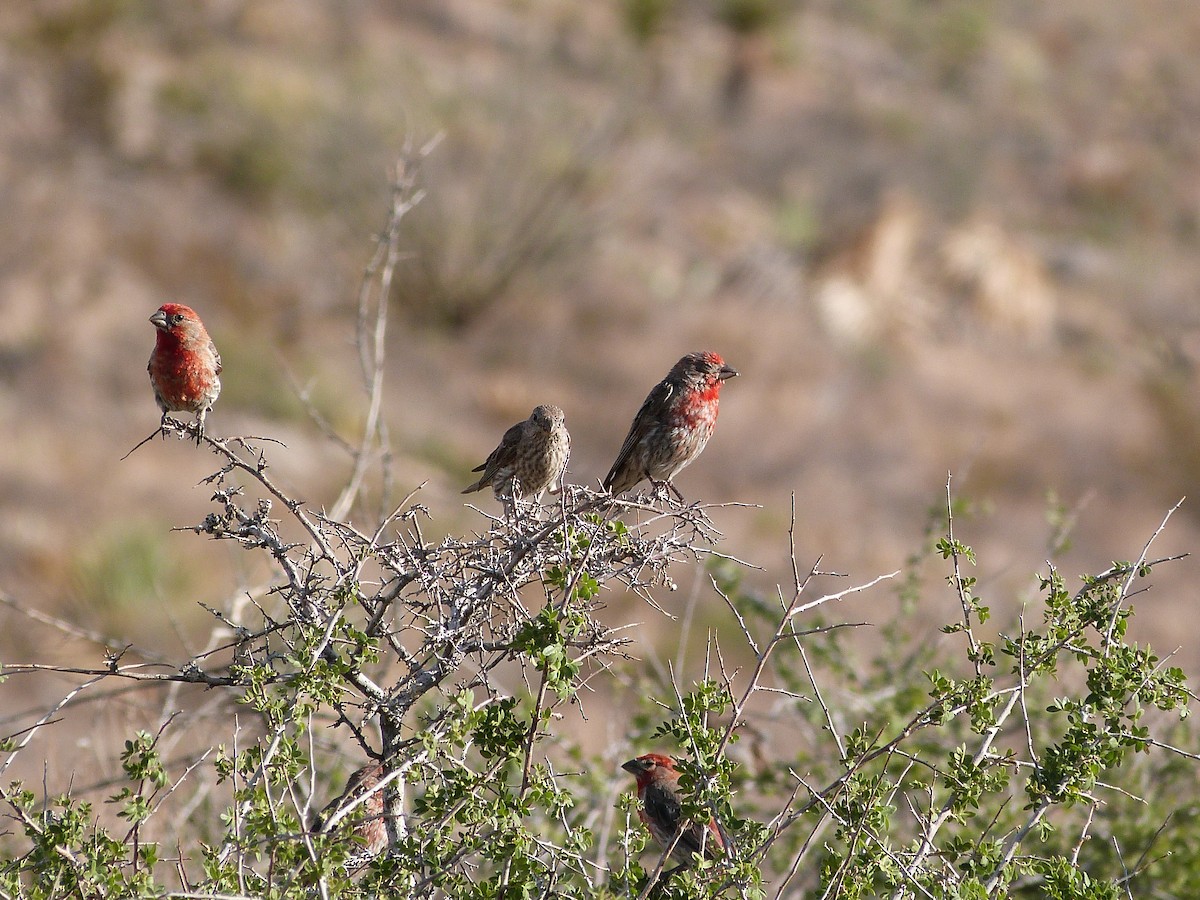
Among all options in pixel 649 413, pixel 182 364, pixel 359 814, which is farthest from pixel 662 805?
pixel 182 364

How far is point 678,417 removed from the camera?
5.99 m

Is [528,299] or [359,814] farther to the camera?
[528,299]

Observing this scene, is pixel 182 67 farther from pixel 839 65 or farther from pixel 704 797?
pixel 704 797

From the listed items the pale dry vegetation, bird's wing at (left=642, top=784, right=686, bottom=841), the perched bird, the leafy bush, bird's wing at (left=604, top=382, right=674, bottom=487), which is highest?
the pale dry vegetation

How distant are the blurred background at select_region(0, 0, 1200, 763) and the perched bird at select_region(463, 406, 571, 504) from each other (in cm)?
554

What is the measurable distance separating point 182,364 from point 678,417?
219 cm

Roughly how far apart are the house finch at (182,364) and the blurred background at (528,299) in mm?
6060

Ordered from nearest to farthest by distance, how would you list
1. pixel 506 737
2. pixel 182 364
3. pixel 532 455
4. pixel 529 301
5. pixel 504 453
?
pixel 506 737 → pixel 182 364 → pixel 532 455 → pixel 504 453 → pixel 529 301

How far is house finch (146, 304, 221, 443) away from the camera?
16.4 feet

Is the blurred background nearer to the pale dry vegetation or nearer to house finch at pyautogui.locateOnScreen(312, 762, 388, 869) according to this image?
the pale dry vegetation

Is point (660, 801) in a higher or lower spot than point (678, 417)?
lower

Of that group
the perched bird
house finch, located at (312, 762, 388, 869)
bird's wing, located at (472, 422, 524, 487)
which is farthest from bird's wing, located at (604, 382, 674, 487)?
house finch, located at (312, 762, 388, 869)

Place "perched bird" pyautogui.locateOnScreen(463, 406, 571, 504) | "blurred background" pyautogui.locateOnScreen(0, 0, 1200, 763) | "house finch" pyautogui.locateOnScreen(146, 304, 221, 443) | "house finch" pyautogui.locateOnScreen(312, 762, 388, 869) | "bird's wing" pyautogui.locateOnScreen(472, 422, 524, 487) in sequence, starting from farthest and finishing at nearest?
"blurred background" pyautogui.locateOnScreen(0, 0, 1200, 763) → "bird's wing" pyautogui.locateOnScreen(472, 422, 524, 487) → "perched bird" pyautogui.locateOnScreen(463, 406, 571, 504) → "house finch" pyautogui.locateOnScreen(146, 304, 221, 443) → "house finch" pyautogui.locateOnScreen(312, 762, 388, 869)

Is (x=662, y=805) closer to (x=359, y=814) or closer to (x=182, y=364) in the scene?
(x=359, y=814)
